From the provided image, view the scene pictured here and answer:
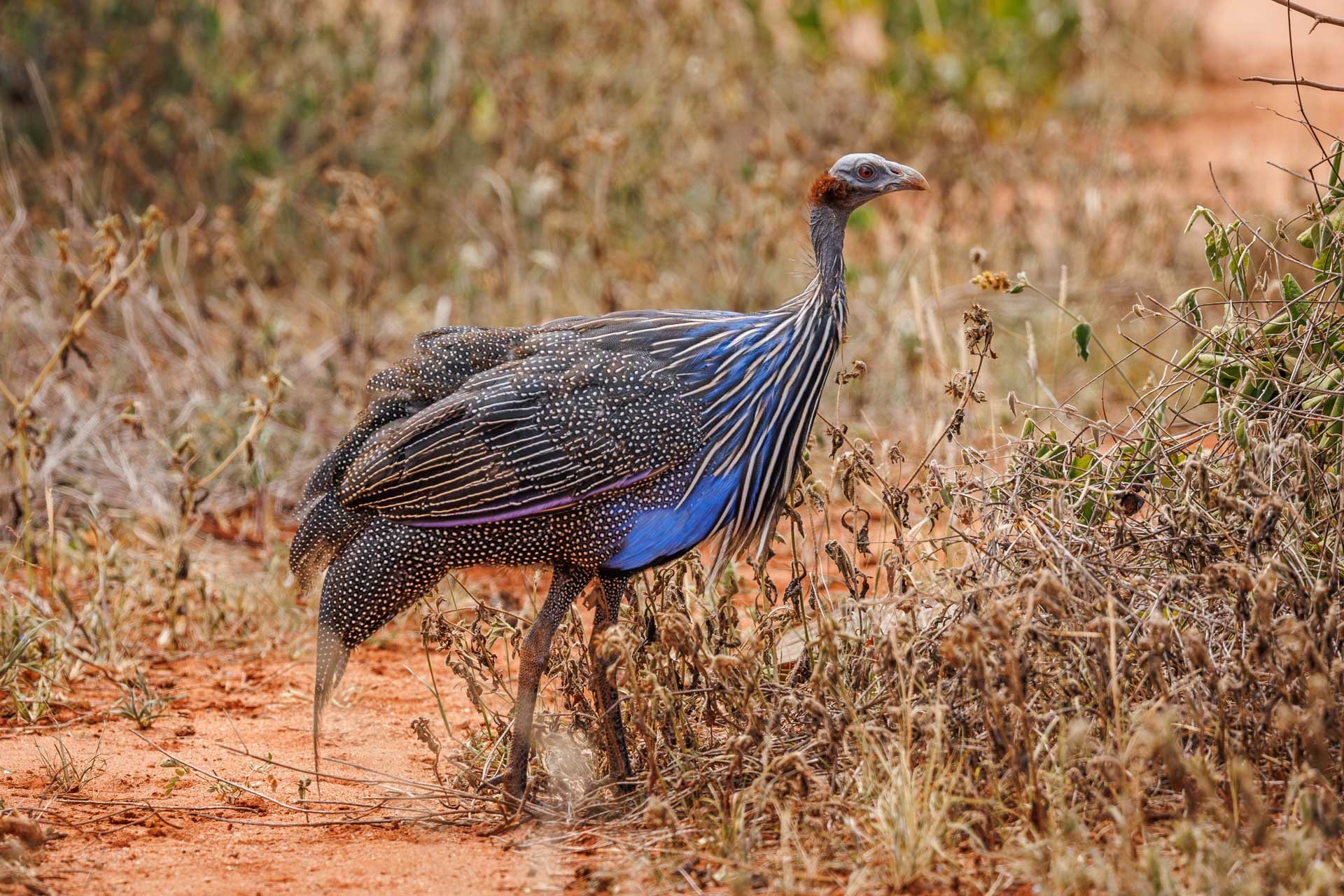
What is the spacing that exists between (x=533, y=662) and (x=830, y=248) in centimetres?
128

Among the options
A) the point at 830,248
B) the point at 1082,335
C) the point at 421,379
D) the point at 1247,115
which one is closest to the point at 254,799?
the point at 421,379

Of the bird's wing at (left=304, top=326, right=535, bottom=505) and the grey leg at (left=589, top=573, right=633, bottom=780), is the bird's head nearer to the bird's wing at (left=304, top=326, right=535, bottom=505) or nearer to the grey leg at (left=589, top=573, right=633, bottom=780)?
the bird's wing at (left=304, top=326, right=535, bottom=505)

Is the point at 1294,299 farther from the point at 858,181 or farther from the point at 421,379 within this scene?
the point at 421,379

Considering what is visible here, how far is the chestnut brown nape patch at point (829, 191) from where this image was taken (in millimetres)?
3762

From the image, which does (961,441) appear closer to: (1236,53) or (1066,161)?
(1066,161)

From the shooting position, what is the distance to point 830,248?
12.2 feet

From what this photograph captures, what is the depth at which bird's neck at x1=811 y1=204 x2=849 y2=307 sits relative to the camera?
3.69m

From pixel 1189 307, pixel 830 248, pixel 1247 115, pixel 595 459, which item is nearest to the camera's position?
pixel 595 459

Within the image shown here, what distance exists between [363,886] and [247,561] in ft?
8.08

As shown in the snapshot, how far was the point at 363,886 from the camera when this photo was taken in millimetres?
3176

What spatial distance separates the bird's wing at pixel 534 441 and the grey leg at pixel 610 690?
327 millimetres

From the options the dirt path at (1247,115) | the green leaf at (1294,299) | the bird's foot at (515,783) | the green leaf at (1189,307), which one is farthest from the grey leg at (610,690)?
the dirt path at (1247,115)

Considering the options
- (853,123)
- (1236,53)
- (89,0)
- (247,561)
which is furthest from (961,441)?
(1236,53)

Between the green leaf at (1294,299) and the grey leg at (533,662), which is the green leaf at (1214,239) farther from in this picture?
the grey leg at (533,662)
